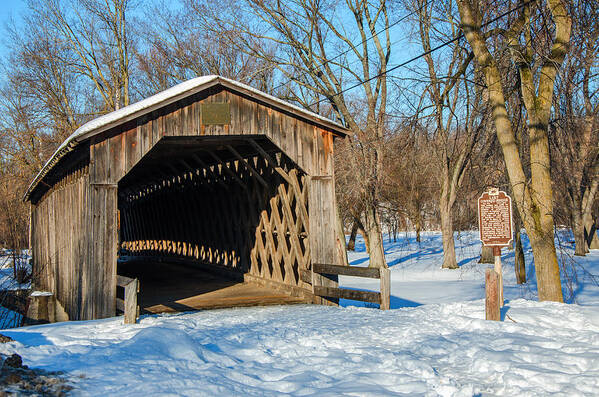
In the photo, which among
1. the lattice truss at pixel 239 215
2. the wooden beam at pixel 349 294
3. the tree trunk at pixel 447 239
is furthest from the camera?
the tree trunk at pixel 447 239

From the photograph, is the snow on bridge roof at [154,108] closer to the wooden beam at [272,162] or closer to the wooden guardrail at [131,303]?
the wooden beam at [272,162]

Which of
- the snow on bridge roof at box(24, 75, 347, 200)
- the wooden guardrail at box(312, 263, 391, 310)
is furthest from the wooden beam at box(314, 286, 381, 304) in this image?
the snow on bridge roof at box(24, 75, 347, 200)

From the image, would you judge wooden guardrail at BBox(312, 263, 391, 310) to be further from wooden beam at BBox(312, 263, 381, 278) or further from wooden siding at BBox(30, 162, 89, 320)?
wooden siding at BBox(30, 162, 89, 320)

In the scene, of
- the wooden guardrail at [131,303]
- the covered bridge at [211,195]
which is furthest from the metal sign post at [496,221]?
the wooden guardrail at [131,303]

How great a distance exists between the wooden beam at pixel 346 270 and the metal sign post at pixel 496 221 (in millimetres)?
1717

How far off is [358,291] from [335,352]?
3.11 meters

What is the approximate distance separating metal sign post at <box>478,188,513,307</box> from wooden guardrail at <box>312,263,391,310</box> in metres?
1.62

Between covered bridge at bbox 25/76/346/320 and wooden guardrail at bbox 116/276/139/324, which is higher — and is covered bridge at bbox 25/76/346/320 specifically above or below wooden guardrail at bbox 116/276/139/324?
above

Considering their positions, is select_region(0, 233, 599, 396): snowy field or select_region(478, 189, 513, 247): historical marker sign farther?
select_region(478, 189, 513, 247): historical marker sign

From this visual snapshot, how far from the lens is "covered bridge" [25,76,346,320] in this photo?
27.9ft

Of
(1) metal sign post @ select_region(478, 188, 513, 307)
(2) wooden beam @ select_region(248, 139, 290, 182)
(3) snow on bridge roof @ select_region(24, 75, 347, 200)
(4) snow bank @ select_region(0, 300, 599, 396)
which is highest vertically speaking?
Answer: (3) snow on bridge roof @ select_region(24, 75, 347, 200)

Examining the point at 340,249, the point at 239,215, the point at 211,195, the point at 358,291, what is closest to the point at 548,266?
the point at 358,291

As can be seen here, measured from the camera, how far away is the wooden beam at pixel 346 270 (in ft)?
27.9

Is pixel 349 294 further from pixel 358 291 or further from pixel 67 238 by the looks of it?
pixel 67 238
